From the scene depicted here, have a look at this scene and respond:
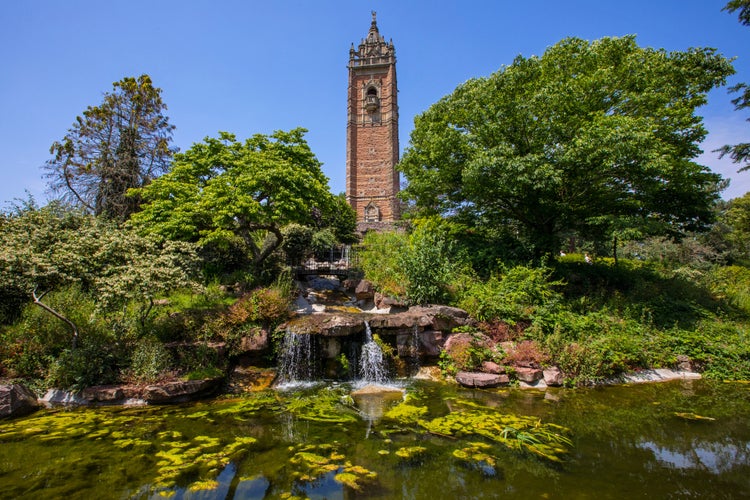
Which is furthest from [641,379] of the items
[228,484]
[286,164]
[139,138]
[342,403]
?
[139,138]

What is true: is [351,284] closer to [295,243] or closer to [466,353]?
[295,243]

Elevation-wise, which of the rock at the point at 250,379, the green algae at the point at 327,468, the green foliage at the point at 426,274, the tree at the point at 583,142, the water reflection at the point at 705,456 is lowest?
the rock at the point at 250,379

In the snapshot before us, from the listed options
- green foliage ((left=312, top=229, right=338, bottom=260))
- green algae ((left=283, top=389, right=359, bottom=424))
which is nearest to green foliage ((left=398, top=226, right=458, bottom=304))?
green algae ((left=283, top=389, right=359, bottom=424))

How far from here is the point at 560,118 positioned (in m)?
11.1

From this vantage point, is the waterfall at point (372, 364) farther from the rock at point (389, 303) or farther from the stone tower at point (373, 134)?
the stone tower at point (373, 134)

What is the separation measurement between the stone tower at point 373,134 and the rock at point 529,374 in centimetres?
2853

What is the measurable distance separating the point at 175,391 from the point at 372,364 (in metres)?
4.35

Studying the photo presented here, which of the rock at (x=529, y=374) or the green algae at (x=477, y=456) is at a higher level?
the green algae at (x=477, y=456)

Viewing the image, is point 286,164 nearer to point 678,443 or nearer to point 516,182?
point 516,182

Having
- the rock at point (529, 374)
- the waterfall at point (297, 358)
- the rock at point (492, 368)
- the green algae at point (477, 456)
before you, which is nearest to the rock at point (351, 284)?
the waterfall at point (297, 358)

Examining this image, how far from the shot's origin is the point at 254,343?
846cm

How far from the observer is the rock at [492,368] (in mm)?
7961

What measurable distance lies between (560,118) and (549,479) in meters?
10.7

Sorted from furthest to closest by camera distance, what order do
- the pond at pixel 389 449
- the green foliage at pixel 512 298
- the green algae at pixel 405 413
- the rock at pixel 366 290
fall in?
the rock at pixel 366 290 < the green foliage at pixel 512 298 < the green algae at pixel 405 413 < the pond at pixel 389 449
